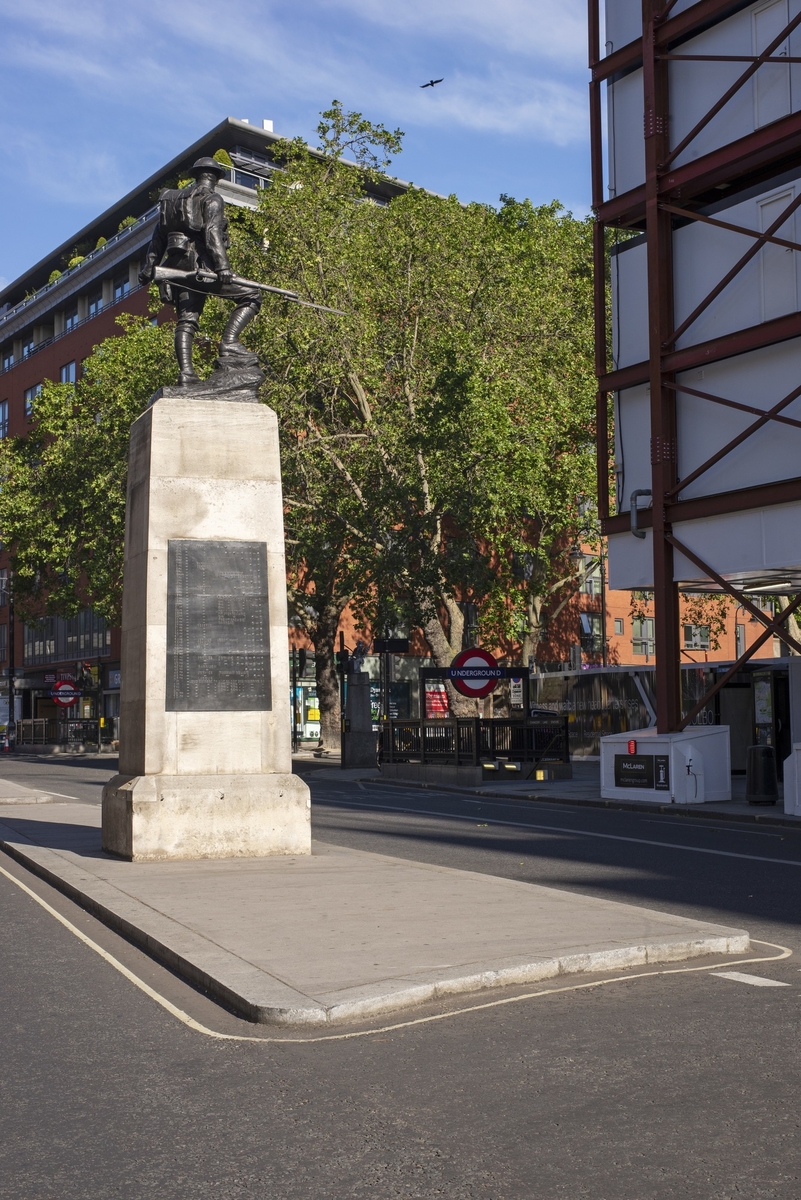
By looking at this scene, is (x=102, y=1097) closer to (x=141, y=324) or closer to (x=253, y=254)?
(x=253, y=254)

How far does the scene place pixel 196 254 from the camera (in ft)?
46.4

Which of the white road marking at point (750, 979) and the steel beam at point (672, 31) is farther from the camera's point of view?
the steel beam at point (672, 31)

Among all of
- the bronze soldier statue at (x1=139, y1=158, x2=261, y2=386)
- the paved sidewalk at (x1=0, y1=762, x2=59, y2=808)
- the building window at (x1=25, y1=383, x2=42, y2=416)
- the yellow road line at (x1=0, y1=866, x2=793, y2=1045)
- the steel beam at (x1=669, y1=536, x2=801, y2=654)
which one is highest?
the building window at (x1=25, y1=383, x2=42, y2=416)

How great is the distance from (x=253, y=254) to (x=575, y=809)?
24.1 metres

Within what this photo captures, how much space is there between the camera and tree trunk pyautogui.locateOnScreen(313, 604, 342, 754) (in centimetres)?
5072

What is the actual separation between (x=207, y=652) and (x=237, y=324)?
12.9ft

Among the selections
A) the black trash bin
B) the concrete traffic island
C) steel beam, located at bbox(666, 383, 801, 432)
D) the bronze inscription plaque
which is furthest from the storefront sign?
the concrete traffic island

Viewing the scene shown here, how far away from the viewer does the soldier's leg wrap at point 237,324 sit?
14.3 metres

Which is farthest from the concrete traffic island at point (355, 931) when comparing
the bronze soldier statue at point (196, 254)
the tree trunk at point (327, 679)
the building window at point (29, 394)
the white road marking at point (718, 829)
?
the building window at point (29, 394)

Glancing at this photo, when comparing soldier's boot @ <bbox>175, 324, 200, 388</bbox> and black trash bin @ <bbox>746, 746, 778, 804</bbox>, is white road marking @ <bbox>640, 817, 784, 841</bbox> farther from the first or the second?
soldier's boot @ <bbox>175, 324, 200, 388</bbox>

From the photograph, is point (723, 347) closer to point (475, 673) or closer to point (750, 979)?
point (475, 673)

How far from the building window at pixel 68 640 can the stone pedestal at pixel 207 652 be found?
5562 centimetres

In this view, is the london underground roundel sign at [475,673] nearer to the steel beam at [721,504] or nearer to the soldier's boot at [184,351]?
the steel beam at [721,504]

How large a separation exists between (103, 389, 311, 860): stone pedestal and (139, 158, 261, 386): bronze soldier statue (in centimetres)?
105
